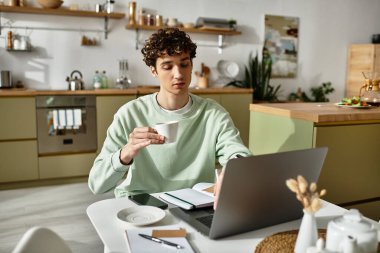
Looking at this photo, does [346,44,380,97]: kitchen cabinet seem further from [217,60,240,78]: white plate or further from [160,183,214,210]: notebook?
[160,183,214,210]: notebook

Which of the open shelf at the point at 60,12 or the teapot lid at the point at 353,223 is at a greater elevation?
the open shelf at the point at 60,12

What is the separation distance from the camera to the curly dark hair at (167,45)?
1601 mm

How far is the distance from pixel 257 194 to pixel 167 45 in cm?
83

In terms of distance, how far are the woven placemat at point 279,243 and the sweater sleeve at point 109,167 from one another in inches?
23.5

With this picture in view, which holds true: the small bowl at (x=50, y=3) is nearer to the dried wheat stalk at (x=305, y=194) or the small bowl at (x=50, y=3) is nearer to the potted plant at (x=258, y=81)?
Result: the potted plant at (x=258, y=81)

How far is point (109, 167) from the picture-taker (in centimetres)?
142

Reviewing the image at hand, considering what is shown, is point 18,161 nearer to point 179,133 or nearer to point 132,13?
point 132,13

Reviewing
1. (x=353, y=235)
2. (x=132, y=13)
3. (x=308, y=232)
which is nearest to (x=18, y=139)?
(x=132, y=13)

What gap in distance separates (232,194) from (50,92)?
3395 millimetres

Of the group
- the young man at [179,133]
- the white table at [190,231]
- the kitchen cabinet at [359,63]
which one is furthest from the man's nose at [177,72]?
the kitchen cabinet at [359,63]

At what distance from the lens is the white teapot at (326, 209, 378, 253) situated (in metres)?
0.78

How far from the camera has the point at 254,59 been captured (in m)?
5.39

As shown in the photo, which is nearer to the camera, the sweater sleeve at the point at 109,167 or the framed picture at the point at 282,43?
the sweater sleeve at the point at 109,167

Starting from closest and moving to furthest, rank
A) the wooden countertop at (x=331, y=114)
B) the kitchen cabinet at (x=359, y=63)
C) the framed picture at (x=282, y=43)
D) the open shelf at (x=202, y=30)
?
the wooden countertop at (x=331, y=114) < the open shelf at (x=202, y=30) < the framed picture at (x=282, y=43) < the kitchen cabinet at (x=359, y=63)
